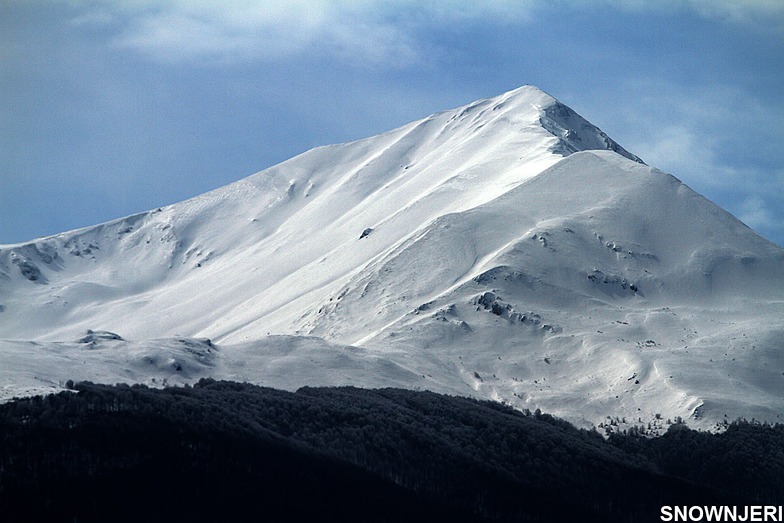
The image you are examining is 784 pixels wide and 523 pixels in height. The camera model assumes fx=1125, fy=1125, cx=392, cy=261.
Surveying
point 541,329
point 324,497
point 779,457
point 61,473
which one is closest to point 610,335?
point 541,329

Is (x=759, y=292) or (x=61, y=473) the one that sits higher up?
(x=759, y=292)

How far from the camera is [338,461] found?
10869 centimetres

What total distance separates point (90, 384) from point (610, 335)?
84.9m

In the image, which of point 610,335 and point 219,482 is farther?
point 610,335

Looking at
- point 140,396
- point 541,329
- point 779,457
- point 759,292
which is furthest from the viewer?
point 759,292

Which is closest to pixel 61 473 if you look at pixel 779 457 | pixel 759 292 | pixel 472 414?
pixel 472 414

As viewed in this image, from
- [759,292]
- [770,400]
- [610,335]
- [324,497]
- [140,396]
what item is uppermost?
[759,292]

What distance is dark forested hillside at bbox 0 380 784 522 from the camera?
92.9m

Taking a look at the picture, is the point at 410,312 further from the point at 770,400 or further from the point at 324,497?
the point at 324,497

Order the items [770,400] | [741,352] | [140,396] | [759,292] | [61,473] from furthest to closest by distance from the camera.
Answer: [759,292] → [741,352] → [770,400] → [140,396] → [61,473]

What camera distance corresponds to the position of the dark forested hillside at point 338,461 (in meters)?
92.9

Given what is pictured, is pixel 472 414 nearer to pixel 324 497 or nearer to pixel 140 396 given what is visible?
pixel 324 497

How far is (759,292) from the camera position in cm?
19212

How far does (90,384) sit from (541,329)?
7977 centimetres
